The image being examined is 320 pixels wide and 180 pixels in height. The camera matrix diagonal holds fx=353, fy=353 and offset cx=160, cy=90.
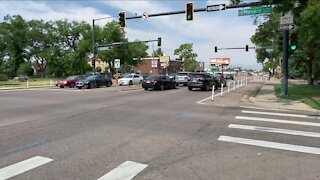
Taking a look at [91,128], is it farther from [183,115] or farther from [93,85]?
[93,85]

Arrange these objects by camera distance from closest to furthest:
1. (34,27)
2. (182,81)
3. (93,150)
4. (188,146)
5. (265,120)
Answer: (93,150) → (188,146) → (265,120) → (182,81) → (34,27)

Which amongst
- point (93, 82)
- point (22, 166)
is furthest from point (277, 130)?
point (93, 82)

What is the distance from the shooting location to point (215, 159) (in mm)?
6922

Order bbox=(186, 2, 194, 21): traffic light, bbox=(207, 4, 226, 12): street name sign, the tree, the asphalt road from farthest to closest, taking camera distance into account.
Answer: the tree
bbox=(186, 2, 194, 21): traffic light
bbox=(207, 4, 226, 12): street name sign
the asphalt road

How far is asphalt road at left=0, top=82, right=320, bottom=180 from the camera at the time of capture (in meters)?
6.04

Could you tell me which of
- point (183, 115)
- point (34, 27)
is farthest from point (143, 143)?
point (34, 27)

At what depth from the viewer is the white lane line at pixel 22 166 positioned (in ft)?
19.2

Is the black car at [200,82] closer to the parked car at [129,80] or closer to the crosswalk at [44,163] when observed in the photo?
the parked car at [129,80]

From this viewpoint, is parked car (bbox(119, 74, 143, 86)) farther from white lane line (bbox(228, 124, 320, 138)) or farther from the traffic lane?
white lane line (bbox(228, 124, 320, 138))

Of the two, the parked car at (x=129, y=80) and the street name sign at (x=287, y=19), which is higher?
the street name sign at (x=287, y=19)

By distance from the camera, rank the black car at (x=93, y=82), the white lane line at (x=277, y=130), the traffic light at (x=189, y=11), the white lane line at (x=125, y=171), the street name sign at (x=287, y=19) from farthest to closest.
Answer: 1. the black car at (x=93, y=82)
2. the traffic light at (x=189, y=11)
3. the street name sign at (x=287, y=19)
4. the white lane line at (x=277, y=130)
5. the white lane line at (x=125, y=171)

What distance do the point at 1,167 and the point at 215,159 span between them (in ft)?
13.0

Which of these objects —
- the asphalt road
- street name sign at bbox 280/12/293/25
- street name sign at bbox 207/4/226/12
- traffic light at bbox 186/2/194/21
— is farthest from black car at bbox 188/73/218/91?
the asphalt road

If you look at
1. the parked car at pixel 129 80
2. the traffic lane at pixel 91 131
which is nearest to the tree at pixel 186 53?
the parked car at pixel 129 80
